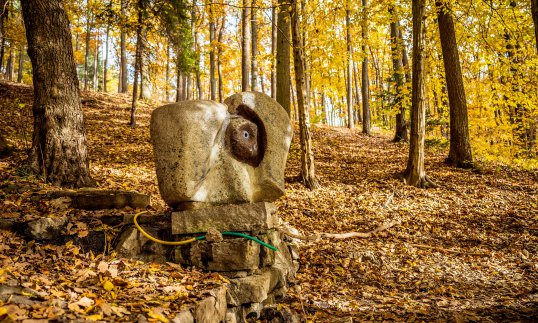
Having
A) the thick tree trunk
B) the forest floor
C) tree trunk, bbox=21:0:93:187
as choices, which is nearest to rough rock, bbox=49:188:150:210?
the forest floor

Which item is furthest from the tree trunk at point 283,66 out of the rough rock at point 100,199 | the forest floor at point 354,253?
the rough rock at point 100,199

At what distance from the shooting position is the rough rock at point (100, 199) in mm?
4488

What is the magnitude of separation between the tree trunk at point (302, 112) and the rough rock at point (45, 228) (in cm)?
525

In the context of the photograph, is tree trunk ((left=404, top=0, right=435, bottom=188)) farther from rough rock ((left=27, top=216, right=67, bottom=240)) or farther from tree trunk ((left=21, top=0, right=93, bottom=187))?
rough rock ((left=27, top=216, right=67, bottom=240))

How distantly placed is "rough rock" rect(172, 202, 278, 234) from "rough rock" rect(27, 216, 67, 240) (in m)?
1.26

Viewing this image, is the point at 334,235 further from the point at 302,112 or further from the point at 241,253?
the point at 302,112

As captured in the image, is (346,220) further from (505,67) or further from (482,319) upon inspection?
(505,67)

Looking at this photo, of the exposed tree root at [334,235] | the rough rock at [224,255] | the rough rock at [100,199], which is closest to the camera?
the rough rock at [224,255]

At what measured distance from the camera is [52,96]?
5.25 meters

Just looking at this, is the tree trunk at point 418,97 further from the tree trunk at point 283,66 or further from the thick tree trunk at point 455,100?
the tree trunk at point 283,66

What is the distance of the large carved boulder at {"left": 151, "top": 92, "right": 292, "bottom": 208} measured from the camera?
3.76m

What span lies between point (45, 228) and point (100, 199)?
986 mm

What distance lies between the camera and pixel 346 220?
21.3 ft

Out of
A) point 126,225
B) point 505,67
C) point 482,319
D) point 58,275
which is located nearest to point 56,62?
point 126,225
